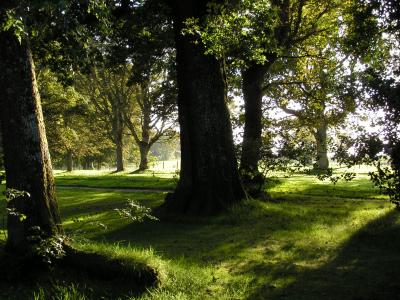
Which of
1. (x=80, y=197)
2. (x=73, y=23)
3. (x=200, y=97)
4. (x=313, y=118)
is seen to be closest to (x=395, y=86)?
(x=73, y=23)

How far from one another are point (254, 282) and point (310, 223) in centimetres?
625

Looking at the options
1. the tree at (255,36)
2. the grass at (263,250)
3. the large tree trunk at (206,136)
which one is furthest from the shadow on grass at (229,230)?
the tree at (255,36)

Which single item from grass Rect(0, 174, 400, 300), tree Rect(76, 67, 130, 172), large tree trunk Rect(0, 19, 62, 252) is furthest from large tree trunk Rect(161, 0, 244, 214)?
tree Rect(76, 67, 130, 172)

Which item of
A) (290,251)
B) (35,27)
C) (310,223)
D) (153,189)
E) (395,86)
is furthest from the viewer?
(153,189)

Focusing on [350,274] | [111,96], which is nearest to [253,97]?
[350,274]

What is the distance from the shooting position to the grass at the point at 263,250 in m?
7.64

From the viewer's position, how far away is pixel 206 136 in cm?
1505

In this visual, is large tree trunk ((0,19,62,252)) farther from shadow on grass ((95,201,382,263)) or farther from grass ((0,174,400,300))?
shadow on grass ((95,201,382,263))

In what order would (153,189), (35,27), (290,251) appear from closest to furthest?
(35,27), (290,251), (153,189)

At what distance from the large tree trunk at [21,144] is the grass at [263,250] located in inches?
31.7

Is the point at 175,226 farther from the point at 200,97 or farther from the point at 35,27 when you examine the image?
the point at 35,27

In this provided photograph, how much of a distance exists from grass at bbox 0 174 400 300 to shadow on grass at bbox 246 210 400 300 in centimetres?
2

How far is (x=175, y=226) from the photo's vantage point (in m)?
14.1

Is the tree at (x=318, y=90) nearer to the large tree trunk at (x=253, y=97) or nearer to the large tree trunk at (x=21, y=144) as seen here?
the large tree trunk at (x=253, y=97)
